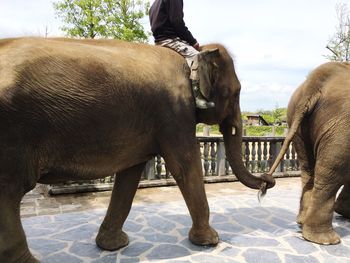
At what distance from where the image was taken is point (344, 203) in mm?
4793

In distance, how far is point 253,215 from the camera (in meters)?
5.22

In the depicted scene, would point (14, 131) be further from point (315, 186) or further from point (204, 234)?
point (315, 186)

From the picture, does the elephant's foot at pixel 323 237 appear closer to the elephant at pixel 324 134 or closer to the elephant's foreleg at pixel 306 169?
the elephant at pixel 324 134

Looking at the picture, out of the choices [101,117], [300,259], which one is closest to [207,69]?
[101,117]

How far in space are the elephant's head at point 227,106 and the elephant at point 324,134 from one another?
1.17 ft

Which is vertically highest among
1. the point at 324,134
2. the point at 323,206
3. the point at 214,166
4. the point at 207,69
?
the point at 207,69

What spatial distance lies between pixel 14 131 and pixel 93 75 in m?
0.72

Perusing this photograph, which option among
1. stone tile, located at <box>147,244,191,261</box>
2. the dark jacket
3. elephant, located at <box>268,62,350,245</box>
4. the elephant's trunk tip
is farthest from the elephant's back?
stone tile, located at <box>147,244,191,261</box>

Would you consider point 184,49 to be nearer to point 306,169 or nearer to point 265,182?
point 265,182

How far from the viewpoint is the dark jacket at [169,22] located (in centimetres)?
361

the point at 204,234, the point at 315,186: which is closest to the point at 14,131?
the point at 204,234

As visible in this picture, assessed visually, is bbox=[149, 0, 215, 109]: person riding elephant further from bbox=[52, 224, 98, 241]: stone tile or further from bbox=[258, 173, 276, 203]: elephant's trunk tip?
bbox=[52, 224, 98, 241]: stone tile

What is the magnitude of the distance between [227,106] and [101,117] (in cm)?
153

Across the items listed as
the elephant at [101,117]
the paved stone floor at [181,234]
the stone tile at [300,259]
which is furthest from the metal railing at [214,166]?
the stone tile at [300,259]
